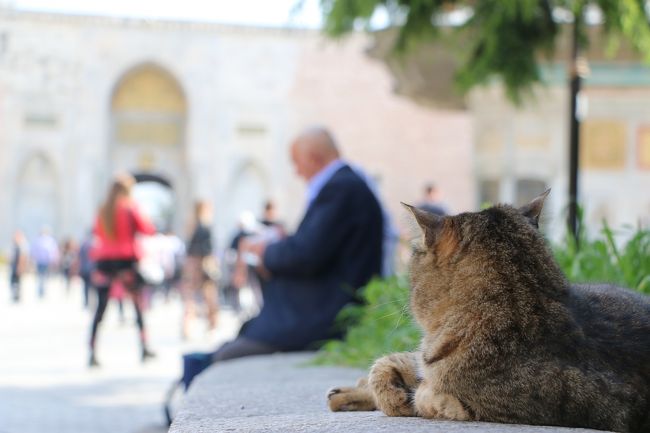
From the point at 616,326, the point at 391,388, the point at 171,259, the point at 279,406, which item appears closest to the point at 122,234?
the point at 279,406

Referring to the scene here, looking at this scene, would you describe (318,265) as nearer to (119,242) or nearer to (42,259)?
(119,242)

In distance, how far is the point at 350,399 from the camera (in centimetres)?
318

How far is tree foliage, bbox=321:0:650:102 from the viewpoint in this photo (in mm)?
8297

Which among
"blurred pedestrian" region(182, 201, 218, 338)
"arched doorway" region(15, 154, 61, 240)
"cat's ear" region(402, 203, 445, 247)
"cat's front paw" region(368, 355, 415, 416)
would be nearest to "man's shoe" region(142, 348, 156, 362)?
"blurred pedestrian" region(182, 201, 218, 338)

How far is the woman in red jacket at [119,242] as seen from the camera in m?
11.3

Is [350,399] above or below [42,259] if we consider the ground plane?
above

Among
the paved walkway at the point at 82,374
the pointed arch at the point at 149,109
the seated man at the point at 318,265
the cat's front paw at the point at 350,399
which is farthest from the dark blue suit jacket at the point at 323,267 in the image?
the pointed arch at the point at 149,109

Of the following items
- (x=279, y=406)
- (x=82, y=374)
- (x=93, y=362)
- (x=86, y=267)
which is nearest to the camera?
(x=279, y=406)

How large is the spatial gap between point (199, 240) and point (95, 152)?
33.8 m

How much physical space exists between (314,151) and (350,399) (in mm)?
2999

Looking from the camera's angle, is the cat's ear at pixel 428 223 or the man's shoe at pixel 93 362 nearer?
the cat's ear at pixel 428 223

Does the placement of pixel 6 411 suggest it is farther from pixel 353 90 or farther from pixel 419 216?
pixel 353 90

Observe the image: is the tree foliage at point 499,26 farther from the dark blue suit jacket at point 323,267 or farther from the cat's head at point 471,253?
the cat's head at point 471,253

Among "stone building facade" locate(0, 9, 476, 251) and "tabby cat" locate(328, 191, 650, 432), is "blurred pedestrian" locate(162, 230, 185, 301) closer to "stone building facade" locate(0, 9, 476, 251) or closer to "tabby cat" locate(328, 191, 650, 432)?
"tabby cat" locate(328, 191, 650, 432)
